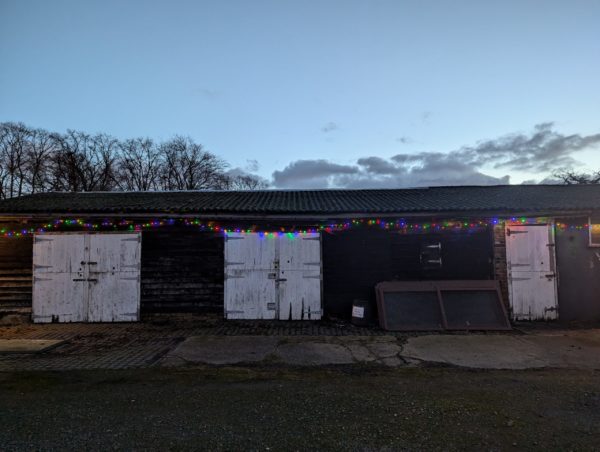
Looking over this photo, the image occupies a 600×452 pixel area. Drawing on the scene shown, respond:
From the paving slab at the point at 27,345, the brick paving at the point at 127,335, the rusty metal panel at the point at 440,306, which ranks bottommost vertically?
the brick paving at the point at 127,335

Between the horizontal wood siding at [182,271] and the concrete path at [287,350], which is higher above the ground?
the horizontal wood siding at [182,271]

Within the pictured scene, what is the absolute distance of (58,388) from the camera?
4.61m

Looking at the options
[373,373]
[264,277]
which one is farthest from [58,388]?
[264,277]

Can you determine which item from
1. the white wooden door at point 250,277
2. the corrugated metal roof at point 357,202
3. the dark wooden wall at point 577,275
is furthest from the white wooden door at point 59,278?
the dark wooden wall at point 577,275

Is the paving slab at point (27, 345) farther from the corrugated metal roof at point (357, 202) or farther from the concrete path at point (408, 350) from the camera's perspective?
the corrugated metal roof at point (357, 202)

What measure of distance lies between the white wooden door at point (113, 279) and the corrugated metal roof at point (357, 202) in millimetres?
888

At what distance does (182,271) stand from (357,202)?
5051 millimetres

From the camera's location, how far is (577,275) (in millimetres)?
8750

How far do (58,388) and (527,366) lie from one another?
6.59 m

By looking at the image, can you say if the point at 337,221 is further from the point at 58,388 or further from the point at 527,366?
the point at 58,388

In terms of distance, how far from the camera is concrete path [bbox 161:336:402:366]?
227 inches

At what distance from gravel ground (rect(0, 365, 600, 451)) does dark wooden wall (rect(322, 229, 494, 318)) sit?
3.56 metres

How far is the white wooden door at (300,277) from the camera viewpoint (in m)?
8.67

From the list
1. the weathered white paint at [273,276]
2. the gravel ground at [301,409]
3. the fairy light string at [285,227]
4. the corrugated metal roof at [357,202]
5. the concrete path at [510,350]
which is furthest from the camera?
the fairy light string at [285,227]
